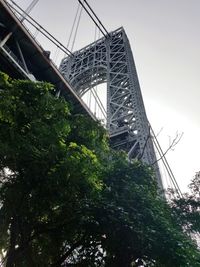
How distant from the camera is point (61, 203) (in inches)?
266

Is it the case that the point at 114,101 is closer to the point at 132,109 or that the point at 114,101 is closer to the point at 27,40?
the point at 132,109

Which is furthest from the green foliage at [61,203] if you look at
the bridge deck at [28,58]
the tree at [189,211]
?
the bridge deck at [28,58]


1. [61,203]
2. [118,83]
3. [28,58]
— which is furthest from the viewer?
[118,83]

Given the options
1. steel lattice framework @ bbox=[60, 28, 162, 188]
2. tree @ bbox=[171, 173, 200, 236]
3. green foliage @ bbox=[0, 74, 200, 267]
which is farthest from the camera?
steel lattice framework @ bbox=[60, 28, 162, 188]

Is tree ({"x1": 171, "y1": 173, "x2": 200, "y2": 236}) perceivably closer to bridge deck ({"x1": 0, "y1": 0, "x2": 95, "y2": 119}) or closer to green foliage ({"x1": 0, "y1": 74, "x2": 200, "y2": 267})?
green foliage ({"x1": 0, "y1": 74, "x2": 200, "y2": 267})

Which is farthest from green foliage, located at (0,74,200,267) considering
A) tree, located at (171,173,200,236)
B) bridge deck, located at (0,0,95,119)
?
bridge deck, located at (0,0,95,119)

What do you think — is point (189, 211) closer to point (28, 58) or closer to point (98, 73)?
point (28, 58)

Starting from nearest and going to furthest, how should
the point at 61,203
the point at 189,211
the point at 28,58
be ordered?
the point at 61,203
the point at 189,211
the point at 28,58

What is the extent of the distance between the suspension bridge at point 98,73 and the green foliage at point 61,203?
2504 mm

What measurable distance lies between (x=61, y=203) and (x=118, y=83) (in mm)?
16065

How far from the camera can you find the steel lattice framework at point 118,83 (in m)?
17.0

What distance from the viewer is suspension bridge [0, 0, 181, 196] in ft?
37.5

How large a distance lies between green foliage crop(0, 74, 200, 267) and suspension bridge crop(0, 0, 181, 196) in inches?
98.6

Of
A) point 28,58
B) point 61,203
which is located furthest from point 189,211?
point 28,58
